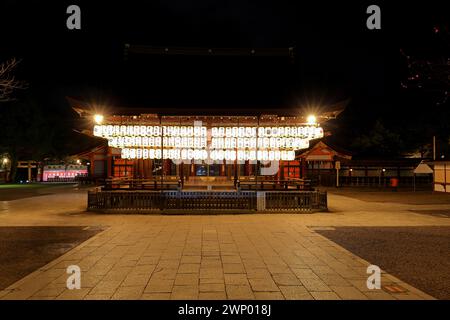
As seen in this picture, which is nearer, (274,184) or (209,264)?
(209,264)

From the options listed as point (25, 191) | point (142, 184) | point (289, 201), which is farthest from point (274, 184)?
point (25, 191)

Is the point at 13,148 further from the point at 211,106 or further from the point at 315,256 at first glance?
the point at 315,256

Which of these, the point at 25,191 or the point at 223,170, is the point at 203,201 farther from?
the point at 25,191

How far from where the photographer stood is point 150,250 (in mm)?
8844

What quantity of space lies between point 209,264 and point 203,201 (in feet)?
26.7

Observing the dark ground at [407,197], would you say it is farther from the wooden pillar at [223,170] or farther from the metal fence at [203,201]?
the wooden pillar at [223,170]

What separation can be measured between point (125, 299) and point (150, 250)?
129 inches

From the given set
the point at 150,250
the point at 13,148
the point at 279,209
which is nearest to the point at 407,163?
the point at 279,209

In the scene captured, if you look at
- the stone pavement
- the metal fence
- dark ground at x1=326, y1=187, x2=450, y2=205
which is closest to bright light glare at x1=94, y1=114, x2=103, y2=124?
the metal fence

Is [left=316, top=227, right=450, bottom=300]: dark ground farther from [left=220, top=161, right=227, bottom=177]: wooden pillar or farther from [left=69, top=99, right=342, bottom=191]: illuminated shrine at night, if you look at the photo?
[left=220, top=161, right=227, bottom=177]: wooden pillar

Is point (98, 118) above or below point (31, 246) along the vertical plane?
above

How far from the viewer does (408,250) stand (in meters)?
9.15

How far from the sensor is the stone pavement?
5.91 meters
